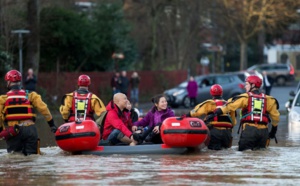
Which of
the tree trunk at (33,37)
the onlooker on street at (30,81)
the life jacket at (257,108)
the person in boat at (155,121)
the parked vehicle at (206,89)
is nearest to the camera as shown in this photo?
the life jacket at (257,108)

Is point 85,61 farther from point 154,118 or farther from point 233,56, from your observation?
point 233,56

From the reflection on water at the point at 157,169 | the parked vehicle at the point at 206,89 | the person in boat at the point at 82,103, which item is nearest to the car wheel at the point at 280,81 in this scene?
the parked vehicle at the point at 206,89

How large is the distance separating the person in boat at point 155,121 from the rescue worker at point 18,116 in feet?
6.66

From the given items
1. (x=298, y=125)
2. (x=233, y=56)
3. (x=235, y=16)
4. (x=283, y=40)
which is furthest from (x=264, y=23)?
(x=298, y=125)

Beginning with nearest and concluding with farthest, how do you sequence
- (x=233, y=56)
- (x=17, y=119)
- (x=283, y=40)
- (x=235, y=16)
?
(x=17, y=119)
(x=235, y=16)
(x=283, y=40)
(x=233, y=56)

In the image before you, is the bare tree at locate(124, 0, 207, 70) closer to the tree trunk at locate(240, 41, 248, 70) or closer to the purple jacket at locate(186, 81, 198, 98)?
the tree trunk at locate(240, 41, 248, 70)

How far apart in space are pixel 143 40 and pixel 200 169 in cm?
5485

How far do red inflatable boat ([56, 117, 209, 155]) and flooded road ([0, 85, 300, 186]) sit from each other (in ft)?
0.72

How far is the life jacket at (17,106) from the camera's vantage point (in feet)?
59.0

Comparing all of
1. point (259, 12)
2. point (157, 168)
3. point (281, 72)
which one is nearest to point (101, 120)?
point (157, 168)

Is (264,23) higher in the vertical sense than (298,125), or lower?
higher

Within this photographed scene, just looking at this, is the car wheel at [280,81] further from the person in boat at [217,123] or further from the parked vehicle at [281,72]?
the person in boat at [217,123]

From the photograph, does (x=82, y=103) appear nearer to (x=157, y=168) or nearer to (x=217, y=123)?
(x=217, y=123)

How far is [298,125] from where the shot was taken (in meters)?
25.3
